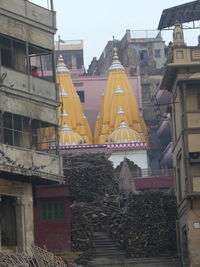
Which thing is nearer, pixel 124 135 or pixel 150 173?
pixel 150 173

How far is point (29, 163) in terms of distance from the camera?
44969 mm

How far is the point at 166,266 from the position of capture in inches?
1921

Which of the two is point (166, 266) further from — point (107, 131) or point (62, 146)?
point (107, 131)

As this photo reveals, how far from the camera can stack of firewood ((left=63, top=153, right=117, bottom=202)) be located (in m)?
57.4

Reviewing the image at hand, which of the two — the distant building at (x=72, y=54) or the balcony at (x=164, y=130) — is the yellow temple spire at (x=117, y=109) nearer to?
the balcony at (x=164, y=130)

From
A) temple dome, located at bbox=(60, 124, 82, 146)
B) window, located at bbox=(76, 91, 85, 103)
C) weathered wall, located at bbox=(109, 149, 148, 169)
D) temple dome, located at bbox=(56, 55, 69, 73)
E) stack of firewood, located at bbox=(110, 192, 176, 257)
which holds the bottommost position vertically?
stack of firewood, located at bbox=(110, 192, 176, 257)

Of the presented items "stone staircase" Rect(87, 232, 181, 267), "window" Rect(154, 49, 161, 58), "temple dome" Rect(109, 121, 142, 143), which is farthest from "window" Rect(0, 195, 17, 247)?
"window" Rect(154, 49, 161, 58)

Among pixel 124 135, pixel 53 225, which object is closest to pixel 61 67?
pixel 124 135

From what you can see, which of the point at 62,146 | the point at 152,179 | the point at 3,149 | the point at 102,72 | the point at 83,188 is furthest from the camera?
the point at 102,72

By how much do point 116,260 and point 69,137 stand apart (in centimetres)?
3141

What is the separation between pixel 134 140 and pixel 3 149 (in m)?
38.5

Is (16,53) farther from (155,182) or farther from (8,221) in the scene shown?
(155,182)

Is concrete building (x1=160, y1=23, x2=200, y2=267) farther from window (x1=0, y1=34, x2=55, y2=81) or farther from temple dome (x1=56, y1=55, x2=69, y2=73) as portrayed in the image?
temple dome (x1=56, y1=55, x2=69, y2=73)

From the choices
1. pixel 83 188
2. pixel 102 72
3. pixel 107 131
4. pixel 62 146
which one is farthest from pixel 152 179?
pixel 102 72
